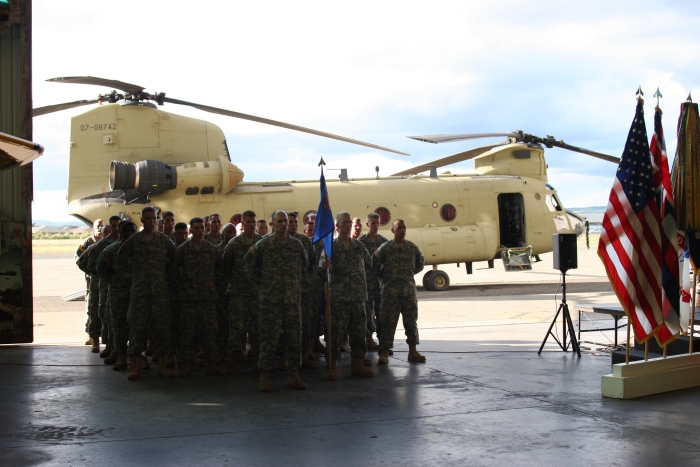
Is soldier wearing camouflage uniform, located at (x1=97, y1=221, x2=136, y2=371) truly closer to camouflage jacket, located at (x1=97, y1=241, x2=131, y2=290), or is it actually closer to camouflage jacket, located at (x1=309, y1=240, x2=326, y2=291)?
camouflage jacket, located at (x1=97, y1=241, x2=131, y2=290)

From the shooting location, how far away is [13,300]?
9.70 metres

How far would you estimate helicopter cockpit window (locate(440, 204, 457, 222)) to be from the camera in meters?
18.2

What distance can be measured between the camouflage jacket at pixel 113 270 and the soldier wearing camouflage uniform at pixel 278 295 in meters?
1.63

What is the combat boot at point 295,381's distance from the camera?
701cm

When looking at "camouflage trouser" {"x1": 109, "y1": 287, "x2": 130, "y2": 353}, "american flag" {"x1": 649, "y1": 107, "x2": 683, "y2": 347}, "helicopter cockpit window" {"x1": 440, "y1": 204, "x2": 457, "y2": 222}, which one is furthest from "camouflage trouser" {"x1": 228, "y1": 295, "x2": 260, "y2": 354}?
"helicopter cockpit window" {"x1": 440, "y1": 204, "x2": 457, "y2": 222}

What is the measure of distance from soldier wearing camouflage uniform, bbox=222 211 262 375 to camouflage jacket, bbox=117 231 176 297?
27.0 inches

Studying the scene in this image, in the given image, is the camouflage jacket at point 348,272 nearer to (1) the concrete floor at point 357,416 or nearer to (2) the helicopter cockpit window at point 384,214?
(1) the concrete floor at point 357,416

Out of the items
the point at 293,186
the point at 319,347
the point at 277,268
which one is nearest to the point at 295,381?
the point at 277,268

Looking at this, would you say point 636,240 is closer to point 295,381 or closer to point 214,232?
point 295,381

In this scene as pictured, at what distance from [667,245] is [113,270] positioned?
5.83 meters

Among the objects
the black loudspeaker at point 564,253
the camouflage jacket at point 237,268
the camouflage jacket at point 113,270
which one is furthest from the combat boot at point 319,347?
the black loudspeaker at point 564,253

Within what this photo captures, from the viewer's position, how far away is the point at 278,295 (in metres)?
7.04

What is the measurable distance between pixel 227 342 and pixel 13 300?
330 centimetres

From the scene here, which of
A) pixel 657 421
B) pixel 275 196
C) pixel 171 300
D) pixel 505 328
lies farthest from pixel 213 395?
pixel 275 196
